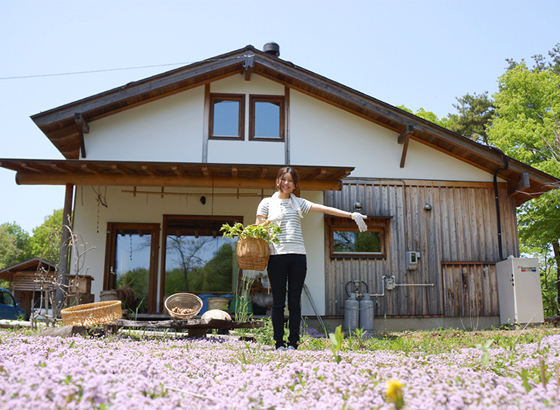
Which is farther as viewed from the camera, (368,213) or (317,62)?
(317,62)

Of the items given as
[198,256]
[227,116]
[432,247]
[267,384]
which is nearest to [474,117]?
[432,247]

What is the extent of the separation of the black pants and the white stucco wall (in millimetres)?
4550

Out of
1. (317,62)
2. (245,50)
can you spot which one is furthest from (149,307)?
(317,62)

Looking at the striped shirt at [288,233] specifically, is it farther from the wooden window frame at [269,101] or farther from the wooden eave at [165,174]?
the wooden window frame at [269,101]

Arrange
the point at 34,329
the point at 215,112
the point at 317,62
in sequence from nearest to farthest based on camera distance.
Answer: the point at 34,329 < the point at 215,112 < the point at 317,62

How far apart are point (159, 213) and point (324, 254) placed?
10.4ft

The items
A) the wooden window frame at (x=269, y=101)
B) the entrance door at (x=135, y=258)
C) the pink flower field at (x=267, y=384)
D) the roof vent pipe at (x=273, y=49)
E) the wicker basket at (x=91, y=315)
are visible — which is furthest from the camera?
the roof vent pipe at (x=273, y=49)

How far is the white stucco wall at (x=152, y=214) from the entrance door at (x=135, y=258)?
0.46 ft

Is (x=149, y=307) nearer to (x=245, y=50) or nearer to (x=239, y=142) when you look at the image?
(x=239, y=142)

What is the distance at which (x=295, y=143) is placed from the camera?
374 inches

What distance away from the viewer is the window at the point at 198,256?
9.27m

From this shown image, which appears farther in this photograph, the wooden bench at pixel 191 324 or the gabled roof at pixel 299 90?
the gabled roof at pixel 299 90

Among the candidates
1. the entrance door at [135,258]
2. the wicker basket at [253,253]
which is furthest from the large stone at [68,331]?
the entrance door at [135,258]

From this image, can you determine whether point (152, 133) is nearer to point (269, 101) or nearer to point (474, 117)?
point (269, 101)
